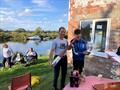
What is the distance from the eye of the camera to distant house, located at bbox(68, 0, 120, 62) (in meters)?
8.99

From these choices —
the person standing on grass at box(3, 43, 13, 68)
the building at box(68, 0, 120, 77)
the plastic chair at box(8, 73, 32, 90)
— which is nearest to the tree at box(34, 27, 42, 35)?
the person standing on grass at box(3, 43, 13, 68)

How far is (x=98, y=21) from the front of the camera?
9711mm

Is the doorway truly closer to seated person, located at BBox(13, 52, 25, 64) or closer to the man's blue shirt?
the man's blue shirt

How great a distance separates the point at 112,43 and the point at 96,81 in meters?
4.80

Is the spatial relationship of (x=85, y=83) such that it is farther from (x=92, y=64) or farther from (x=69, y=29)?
(x=69, y=29)

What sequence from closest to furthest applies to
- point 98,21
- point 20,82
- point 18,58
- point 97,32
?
point 20,82 < point 98,21 < point 97,32 < point 18,58

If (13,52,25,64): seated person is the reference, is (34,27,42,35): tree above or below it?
above

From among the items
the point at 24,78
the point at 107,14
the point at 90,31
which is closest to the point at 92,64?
the point at 90,31

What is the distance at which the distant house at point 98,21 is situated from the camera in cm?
899

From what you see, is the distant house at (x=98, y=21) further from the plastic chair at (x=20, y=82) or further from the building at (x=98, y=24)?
the plastic chair at (x=20, y=82)

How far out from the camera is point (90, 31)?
10195 mm

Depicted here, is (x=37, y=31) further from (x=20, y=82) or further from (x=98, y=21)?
(x=20, y=82)

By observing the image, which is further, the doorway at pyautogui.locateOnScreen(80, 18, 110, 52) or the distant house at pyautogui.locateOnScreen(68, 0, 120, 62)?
the doorway at pyautogui.locateOnScreen(80, 18, 110, 52)

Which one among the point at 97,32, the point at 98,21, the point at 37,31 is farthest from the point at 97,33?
the point at 37,31
